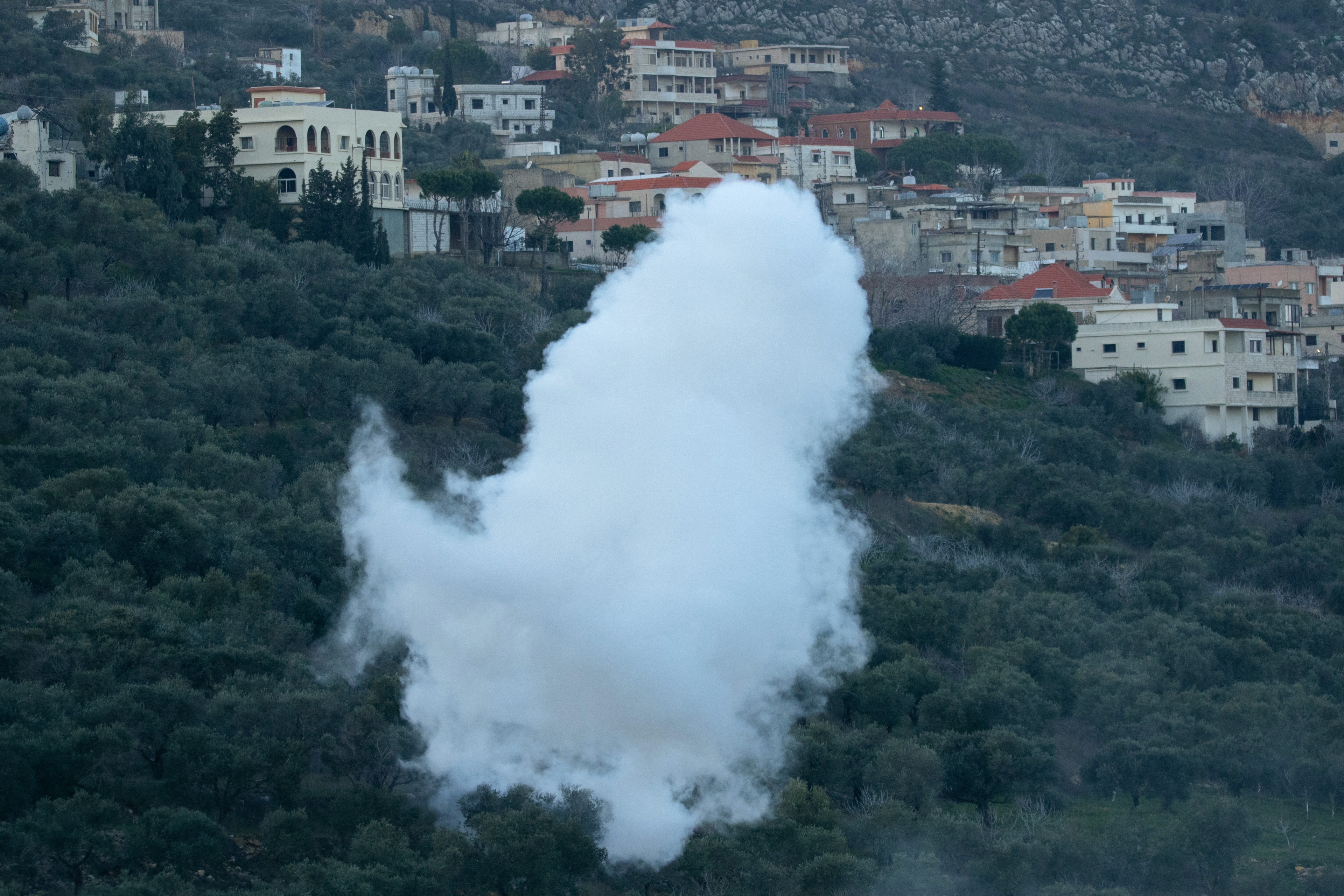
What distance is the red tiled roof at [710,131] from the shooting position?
101 metres

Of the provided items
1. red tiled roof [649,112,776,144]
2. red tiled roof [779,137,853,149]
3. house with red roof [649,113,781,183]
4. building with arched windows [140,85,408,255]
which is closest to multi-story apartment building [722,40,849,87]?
red tiled roof [779,137,853,149]

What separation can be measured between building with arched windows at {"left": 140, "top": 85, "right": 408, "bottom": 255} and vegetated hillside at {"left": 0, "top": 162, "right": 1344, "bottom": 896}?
22.6ft

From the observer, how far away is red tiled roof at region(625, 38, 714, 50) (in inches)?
4700

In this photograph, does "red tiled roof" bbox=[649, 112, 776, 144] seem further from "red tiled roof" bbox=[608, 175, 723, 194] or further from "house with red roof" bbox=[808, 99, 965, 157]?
"red tiled roof" bbox=[608, 175, 723, 194]

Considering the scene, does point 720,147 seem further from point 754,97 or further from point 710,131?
point 754,97

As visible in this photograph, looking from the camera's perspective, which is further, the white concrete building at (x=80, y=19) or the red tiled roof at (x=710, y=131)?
the red tiled roof at (x=710, y=131)

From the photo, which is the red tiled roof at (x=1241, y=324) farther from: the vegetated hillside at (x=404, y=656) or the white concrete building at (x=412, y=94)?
the white concrete building at (x=412, y=94)

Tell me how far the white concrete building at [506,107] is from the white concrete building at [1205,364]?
41.2 meters

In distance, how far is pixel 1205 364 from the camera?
75.7 metres

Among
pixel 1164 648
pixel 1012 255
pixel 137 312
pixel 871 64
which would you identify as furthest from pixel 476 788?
pixel 871 64

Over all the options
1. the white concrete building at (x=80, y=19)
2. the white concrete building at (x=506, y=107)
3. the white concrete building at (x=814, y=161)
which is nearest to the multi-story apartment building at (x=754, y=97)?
the white concrete building at (x=506, y=107)

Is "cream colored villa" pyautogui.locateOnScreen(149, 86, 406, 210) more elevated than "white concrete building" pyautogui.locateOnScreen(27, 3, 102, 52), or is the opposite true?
"white concrete building" pyautogui.locateOnScreen(27, 3, 102, 52)

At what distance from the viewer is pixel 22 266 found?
54.5m

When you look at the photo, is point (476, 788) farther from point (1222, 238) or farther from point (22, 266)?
point (1222, 238)
